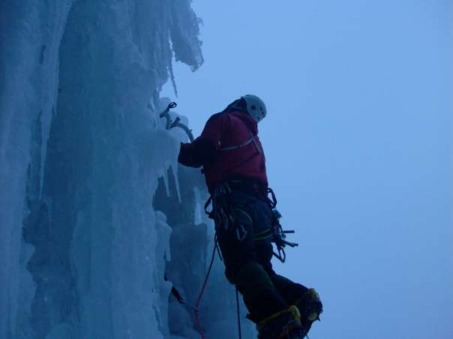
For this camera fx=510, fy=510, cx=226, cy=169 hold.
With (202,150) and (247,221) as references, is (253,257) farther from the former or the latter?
(202,150)

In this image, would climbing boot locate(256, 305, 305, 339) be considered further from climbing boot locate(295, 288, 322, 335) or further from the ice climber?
climbing boot locate(295, 288, 322, 335)

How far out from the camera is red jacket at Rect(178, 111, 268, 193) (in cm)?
428

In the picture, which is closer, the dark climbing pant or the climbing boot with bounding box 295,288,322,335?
the dark climbing pant

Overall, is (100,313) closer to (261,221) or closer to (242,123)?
(261,221)

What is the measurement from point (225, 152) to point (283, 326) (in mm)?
1702

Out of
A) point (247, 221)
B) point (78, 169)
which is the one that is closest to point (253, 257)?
point (247, 221)

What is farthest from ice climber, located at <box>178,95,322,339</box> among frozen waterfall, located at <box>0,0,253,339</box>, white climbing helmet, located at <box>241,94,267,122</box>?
frozen waterfall, located at <box>0,0,253,339</box>

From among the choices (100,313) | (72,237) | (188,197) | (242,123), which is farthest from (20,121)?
(188,197)

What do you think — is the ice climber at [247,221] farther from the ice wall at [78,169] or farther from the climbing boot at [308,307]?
the ice wall at [78,169]

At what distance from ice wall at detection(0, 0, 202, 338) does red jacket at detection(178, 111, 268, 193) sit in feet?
2.52

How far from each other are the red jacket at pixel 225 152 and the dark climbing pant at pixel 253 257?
9.5 inches

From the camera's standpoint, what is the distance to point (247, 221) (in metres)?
4.00

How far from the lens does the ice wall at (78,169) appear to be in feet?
8.78

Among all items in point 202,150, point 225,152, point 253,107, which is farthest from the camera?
point 253,107
